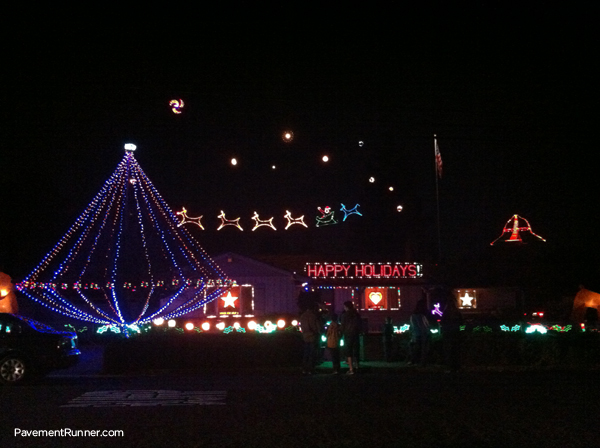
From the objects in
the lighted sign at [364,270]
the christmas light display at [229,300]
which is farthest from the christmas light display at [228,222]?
the lighted sign at [364,270]

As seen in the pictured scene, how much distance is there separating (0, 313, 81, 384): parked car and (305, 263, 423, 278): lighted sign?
17.7 metres

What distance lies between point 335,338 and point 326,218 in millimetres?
21244

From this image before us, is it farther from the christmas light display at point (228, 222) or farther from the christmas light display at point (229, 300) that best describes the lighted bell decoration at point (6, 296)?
the christmas light display at point (228, 222)

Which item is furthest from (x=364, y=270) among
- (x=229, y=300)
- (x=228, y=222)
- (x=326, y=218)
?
(x=228, y=222)

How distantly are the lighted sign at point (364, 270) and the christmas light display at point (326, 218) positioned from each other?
555 centimetres

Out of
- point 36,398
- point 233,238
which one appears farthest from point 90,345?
point 36,398

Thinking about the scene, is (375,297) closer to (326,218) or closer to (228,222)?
(326,218)

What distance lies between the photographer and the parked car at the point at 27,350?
629 inches

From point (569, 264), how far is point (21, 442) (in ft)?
126

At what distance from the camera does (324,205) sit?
41.2 metres

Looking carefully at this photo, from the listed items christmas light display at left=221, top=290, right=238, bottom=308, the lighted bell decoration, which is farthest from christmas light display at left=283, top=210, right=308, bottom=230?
the lighted bell decoration

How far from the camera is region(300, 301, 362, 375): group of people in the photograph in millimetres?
18109

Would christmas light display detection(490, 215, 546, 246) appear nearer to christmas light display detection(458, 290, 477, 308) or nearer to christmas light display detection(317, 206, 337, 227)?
christmas light display detection(458, 290, 477, 308)

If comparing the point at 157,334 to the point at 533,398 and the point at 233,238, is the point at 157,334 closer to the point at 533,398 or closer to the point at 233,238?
the point at 533,398
